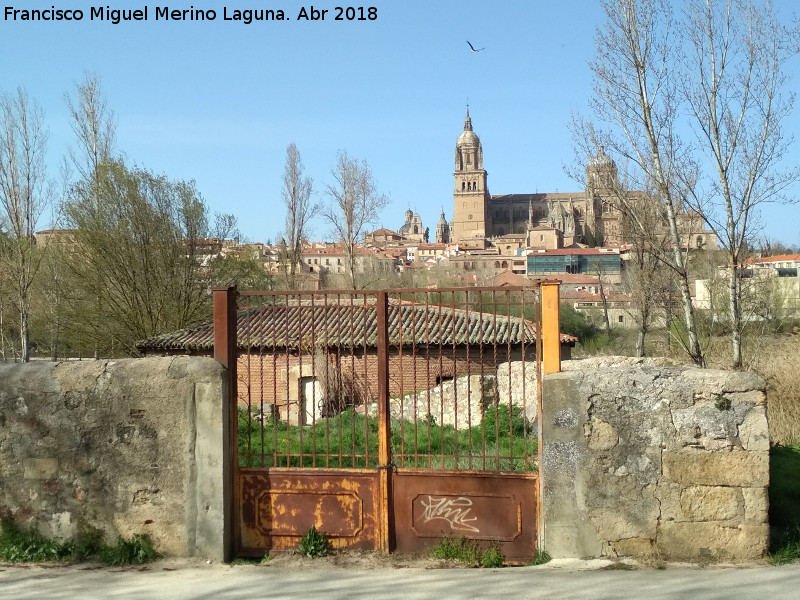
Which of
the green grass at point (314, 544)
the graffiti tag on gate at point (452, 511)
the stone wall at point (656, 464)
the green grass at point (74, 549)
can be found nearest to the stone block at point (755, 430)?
the stone wall at point (656, 464)

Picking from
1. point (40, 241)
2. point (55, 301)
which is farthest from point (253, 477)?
point (40, 241)

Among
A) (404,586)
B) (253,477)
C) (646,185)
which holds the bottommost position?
(404,586)

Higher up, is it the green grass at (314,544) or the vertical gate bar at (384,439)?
the vertical gate bar at (384,439)

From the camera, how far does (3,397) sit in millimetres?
5996

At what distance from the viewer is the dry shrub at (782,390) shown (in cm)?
945

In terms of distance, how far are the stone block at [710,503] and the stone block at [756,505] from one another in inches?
2.5

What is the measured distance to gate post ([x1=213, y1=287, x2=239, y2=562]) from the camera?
5742mm

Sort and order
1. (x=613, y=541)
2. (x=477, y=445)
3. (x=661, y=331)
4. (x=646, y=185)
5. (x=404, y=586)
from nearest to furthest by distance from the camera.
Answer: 1. (x=404, y=586)
2. (x=613, y=541)
3. (x=477, y=445)
4. (x=646, y=185)
5. (x=661, y=331)

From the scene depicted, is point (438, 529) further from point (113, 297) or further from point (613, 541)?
point (113, 297)

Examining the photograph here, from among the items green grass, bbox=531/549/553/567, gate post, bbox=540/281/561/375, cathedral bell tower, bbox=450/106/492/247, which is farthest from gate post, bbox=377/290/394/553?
cathedral bell tower, bbox=450/106/492/247

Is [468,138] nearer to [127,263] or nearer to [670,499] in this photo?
[127,263]

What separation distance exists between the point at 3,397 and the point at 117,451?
43.3 inches

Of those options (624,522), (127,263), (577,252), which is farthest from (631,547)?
(577,252)

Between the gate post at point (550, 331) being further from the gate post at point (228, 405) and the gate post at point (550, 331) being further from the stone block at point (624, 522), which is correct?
the gate post at point (228, 405)
